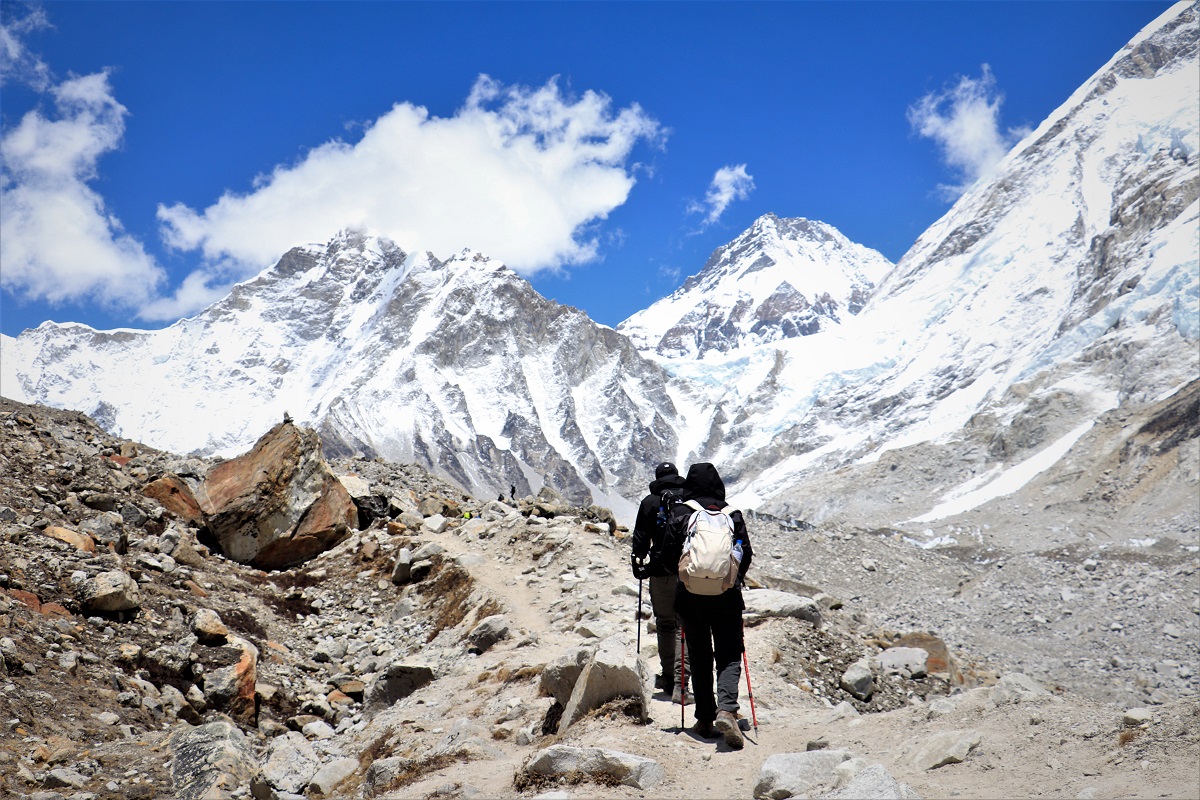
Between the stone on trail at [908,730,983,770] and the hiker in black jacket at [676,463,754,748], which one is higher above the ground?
the hiker in black jacket at [676,463,754,748]

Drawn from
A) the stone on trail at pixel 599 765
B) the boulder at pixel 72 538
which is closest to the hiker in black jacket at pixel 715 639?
the stone on trail at pixel 599 765

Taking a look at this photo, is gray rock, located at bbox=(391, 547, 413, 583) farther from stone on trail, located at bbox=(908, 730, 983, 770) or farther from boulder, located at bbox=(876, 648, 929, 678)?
stone on trail, located at bbox=(908, 730, 983, 770)

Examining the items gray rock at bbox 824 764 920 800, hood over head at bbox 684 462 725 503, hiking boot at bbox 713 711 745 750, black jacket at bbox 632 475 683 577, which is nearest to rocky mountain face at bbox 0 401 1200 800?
gray rock at bbox 824 764 920 800

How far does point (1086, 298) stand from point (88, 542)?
616ft

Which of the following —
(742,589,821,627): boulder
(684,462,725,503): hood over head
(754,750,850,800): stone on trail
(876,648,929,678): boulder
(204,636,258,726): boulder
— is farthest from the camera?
(742,589,821,627): boulder

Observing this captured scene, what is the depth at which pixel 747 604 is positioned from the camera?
14.1 metres

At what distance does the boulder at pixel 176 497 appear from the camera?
17750 millimetres

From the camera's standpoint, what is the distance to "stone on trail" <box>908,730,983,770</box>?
21.4 feet

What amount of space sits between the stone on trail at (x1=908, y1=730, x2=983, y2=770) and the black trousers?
170 cm

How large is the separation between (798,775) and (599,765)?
155cm

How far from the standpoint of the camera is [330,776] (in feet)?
28.8

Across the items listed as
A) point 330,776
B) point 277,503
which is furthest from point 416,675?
point 277,503

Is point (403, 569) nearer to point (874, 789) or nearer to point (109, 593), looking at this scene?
point (109, 593)

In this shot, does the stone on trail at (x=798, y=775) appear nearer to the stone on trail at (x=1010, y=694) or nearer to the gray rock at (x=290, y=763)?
the stone on trail at (x=1010, y=694)
